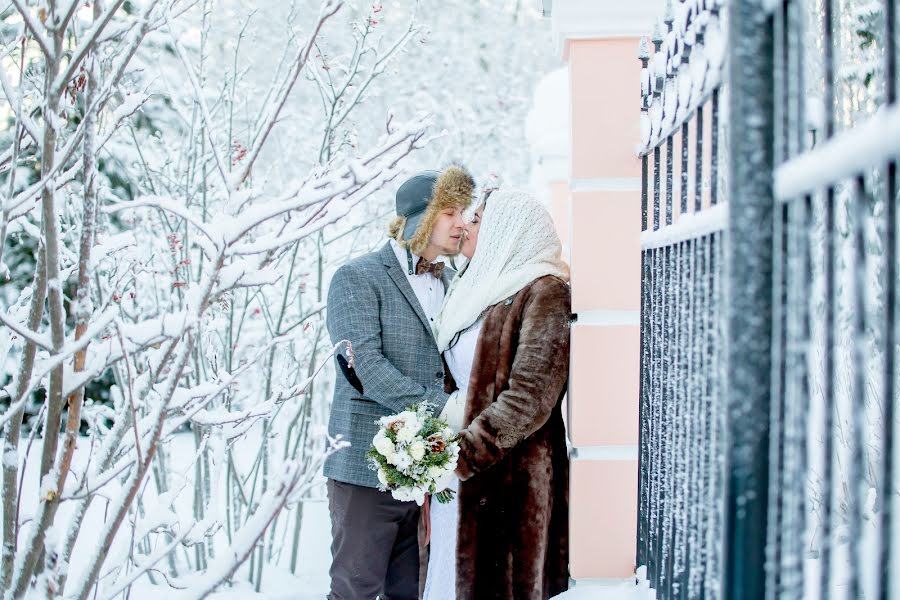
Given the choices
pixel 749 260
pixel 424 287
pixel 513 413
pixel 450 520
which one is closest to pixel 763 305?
pixel 749 260

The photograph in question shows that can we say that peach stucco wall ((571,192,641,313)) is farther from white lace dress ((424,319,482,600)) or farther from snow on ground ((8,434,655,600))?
snow on ground ((8,434,655,600))

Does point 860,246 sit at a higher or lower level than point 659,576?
higher

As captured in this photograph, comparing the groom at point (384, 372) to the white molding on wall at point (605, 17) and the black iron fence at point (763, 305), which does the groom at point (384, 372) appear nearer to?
the white molding on wall at point (605, 17)

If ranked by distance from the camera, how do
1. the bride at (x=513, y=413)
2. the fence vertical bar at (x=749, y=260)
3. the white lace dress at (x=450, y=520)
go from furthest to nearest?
the white lace dress at (x=450, y=520) → the bride at (x=513, y=413) → the fence vertical bar at (x=749, y=260)

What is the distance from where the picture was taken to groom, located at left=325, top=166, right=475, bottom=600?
312 centimetres

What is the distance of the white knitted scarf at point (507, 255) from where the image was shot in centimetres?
294

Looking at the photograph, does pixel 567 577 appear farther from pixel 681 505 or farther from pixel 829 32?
pixel 829 32

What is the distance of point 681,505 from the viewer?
1.99m

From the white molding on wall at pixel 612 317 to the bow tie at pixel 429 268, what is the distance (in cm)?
77

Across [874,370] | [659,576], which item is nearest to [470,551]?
[659,576]

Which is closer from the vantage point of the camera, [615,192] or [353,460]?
[615,192]

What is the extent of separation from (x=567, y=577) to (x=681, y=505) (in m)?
1.12

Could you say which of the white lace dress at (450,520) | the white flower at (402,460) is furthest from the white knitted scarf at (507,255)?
the white flower at (402,460)

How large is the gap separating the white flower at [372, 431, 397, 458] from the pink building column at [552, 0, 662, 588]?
0.65 metres
